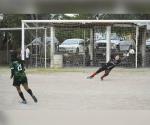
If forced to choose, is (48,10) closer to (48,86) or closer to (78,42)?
(48,86)

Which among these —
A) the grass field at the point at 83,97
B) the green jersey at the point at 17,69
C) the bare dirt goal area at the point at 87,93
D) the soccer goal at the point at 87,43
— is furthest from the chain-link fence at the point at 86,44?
the green jersey at the point at 17,69

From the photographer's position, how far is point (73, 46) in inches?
1128

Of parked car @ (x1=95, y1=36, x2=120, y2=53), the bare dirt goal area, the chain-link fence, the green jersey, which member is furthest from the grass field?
parked car @ (x1=95, y1=36, x2=120, y2=53)

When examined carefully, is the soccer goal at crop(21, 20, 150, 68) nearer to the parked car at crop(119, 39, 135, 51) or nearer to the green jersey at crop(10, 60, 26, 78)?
the parked car at crop(119, 39, 135, 51)

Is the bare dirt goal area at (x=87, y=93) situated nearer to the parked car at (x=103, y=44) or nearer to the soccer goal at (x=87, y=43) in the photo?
the soccer goal at (x=87, y=43)

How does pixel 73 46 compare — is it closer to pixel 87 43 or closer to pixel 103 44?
pixel 87 43

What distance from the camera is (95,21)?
25922 mm

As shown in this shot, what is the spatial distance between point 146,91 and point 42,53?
1343cm

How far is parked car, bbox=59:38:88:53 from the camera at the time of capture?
28.4 metres

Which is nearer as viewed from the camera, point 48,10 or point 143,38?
point 48,10

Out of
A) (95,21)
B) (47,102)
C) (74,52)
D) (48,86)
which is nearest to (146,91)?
(48,86)

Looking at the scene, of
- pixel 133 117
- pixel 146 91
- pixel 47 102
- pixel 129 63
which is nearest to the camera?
pixel 133 117

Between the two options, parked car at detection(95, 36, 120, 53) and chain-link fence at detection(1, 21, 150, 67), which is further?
parked car at detection(95, 36, 120, 53)

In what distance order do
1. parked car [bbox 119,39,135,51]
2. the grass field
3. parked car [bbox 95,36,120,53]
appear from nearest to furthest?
the grass field → parked car [bbox 119,39,135,51] → parked car [bbox 95,36,120,53]
